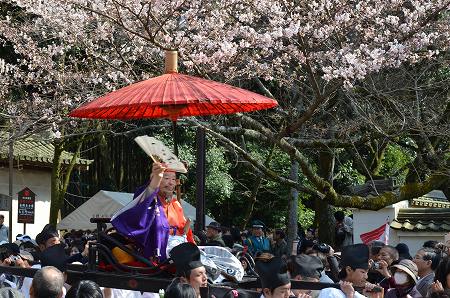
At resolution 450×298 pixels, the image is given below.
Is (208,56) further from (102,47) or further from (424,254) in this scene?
(424,254)

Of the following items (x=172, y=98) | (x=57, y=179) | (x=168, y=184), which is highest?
(x=57, y=179)

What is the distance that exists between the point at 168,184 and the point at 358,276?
221 cm

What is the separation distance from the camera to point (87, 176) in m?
29.1

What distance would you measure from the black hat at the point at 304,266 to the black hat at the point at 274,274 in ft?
3.50

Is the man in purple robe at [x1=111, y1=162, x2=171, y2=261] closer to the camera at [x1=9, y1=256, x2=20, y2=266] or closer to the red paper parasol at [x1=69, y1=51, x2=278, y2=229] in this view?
the red paper parasol at [x1=69, y1=51, x2=278, y2=229]

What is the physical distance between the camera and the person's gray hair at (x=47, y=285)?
581cm

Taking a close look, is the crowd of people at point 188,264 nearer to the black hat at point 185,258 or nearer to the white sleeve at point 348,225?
the black hat at point 185,258

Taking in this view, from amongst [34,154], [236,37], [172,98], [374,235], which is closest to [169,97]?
[172,98]

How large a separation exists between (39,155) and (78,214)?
427cm

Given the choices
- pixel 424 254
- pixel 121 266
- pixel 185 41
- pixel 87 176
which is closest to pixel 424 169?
pixel 185 41

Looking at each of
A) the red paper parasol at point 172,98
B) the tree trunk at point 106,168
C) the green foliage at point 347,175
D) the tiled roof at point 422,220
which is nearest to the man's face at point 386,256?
the red paper parasol at point 172,98

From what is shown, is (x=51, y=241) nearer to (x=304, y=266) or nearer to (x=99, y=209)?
(x=304, y=266)

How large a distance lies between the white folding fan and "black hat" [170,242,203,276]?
1028mm

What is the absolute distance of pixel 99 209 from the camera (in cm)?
2005
